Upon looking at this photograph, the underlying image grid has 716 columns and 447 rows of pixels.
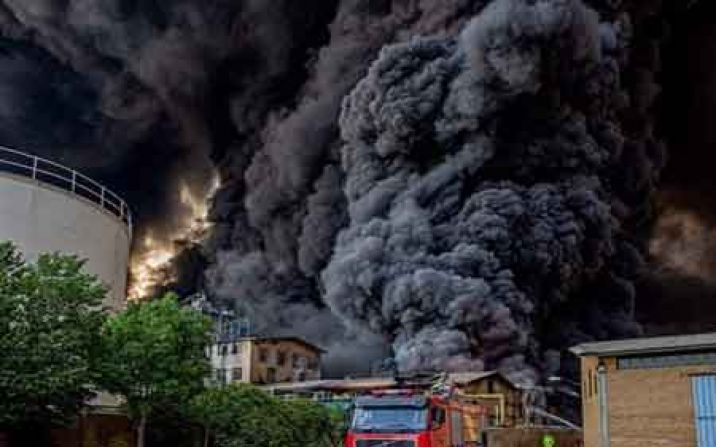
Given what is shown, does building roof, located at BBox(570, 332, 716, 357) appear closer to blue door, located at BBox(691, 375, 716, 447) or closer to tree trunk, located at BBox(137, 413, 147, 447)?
blue door, located at BBox(691, 375, 716, 447)

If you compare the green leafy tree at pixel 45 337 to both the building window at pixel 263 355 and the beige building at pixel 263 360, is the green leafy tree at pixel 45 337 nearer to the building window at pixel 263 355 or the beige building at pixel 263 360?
the beige building at pixel 263 360

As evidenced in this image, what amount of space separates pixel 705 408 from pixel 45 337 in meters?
12.6

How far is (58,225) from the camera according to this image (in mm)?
22219

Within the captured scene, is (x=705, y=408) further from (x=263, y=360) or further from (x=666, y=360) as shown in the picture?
(x=263, y=360)

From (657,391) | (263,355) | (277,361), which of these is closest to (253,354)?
(263,355)

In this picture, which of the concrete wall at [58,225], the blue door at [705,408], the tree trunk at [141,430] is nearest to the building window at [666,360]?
the blue door at [705,408]

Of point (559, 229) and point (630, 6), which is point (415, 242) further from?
point (630, 6)

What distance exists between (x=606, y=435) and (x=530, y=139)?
102ft

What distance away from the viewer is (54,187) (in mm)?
22375

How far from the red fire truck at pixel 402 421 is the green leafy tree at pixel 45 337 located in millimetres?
5511

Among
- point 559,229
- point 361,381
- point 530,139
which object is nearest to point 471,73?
point 530,139

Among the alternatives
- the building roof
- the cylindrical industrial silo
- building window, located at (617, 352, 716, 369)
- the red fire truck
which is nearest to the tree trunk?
the cylindrical industrial silo

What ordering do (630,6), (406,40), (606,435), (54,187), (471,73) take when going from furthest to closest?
(630,6) < (406,40) < (471,73) < (54,187) < (606,435)

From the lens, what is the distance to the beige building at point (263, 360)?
56.8m
